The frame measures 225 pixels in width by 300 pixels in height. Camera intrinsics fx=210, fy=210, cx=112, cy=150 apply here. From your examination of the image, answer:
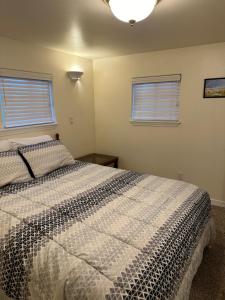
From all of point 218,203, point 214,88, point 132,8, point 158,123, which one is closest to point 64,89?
point 158,123

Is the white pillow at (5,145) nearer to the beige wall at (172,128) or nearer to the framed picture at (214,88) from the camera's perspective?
the beige wall at (172,128)

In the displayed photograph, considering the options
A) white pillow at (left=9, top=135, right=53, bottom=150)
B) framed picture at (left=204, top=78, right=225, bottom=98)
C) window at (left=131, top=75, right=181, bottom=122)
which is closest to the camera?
white pillow at (left=9, top=135, right=53, bottom=150)

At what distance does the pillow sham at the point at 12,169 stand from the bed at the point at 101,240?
3.8 inches

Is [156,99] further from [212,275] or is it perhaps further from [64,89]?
[212,275]

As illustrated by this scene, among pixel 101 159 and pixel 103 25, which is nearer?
pixel 103 25

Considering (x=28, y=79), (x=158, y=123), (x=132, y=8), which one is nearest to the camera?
(x=132, y=8)

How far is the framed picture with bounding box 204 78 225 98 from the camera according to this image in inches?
110

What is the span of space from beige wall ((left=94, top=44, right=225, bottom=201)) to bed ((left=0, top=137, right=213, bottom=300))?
123 centimetres

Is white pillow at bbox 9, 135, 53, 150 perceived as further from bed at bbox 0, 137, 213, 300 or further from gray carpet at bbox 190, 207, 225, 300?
gray carpet at bbox 190, 207, 225, 300

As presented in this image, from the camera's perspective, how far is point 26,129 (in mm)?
2840

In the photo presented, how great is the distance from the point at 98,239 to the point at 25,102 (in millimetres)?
2238

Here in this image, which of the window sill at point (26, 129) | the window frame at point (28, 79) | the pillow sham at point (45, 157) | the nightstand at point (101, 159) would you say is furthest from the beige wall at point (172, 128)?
the pillow sham at point (45, 157)

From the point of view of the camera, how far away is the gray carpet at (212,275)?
1690 mm

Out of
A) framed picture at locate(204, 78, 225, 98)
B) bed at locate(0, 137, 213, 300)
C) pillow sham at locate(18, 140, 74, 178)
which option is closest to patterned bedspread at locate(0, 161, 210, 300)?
bed at locate(0, 137, 213, 300)
